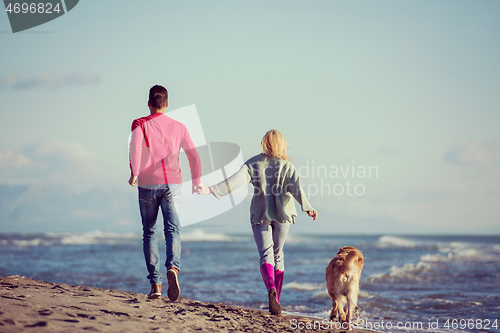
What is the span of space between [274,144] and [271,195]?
1.81ft

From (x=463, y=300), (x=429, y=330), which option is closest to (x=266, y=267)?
(x=429, y=330)

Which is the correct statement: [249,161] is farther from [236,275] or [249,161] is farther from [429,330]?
[236,275]

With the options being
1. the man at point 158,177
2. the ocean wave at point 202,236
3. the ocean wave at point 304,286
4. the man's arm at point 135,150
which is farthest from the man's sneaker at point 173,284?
the ocean wave at point 202,236

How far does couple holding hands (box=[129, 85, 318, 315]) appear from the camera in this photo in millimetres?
4207

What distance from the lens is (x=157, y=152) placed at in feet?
14.0

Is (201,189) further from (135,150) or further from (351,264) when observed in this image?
(351,264)

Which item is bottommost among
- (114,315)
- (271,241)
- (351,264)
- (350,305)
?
(350,305)

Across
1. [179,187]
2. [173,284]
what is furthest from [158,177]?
[173,284]

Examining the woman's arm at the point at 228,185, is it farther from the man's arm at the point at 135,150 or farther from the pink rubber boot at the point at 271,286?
the pink rubber boot at the point at 271,286

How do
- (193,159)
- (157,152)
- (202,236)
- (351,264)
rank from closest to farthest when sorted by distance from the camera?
1. (351,264)
2. (157,152)
3. (193,159)
4. (202,236)

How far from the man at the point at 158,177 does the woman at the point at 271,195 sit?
0.33 m

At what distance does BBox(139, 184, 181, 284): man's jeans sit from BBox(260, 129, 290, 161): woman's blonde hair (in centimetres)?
103

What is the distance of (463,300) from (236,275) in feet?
20.3

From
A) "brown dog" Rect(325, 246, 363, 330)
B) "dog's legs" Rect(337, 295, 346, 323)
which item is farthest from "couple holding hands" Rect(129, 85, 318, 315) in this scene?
"dog's legs" Rect(337, 295, 346, 323)
